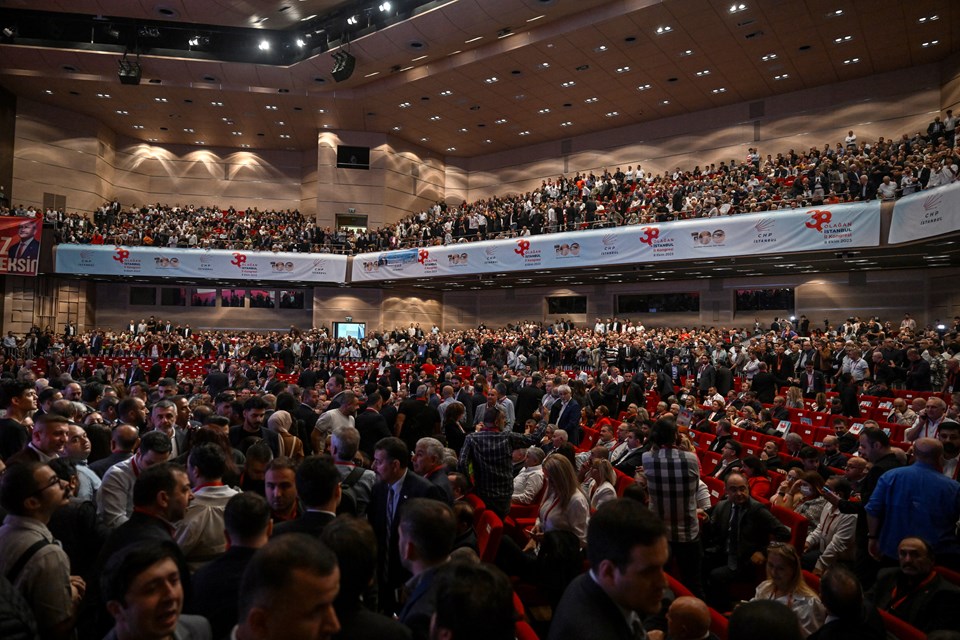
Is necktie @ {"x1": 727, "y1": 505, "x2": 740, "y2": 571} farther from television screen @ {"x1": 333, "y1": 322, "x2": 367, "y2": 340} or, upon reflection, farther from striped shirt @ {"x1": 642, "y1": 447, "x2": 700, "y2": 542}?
television screen @ {"x1": 333, "y1": 322, "x2": 367, "y2": 340}

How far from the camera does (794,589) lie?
3008 millimetres

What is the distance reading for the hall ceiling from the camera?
18.2 metres

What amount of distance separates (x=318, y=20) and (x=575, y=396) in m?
18.8

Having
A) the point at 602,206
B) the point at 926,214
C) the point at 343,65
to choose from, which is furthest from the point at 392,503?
the point at 343,65

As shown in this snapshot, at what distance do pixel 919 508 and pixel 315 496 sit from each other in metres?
3.32

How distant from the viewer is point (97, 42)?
2248 cm

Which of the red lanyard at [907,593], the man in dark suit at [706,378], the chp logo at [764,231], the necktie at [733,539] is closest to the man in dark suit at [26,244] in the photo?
the man in dark suit at [706,378]

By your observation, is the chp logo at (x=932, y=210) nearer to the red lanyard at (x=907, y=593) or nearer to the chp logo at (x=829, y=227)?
the chp logo at (x=829, y=227)

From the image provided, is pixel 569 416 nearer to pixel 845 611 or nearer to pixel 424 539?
pixel 845 611

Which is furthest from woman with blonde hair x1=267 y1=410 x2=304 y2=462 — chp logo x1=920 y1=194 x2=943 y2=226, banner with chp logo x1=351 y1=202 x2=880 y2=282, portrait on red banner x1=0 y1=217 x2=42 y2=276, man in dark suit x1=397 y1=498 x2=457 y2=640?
portrait on red banner x1=0 y1=217 x2=42 y2=276

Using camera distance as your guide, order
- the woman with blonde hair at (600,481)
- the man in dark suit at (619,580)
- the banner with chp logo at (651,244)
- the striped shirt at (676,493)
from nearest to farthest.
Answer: the man in dark suit at (619,580), the striped shirt at (676,493), the woman with blonde hair at (600,481), the banner with chp logo at (651,244)

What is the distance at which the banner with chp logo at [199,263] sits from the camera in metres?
24.1

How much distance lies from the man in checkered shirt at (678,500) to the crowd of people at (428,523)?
12 millimetres

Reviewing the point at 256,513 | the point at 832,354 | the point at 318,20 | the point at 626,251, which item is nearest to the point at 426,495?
the point at 256,513
